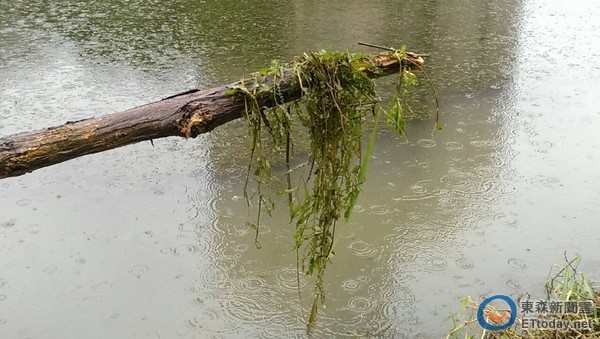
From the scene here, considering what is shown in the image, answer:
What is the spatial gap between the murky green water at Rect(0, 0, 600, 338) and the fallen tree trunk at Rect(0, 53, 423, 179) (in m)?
1.13

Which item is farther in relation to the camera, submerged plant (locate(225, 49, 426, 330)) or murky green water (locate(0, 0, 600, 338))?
murky green water (locate(0, 0, 600, 338))

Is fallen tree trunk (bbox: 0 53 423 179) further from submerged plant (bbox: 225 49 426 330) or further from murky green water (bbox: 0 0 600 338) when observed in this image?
murky green water (bbox: 0 0 600 338)

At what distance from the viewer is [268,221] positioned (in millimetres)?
3596

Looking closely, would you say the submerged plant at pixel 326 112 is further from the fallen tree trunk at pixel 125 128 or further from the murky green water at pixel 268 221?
the murky green water at pixel 268 221

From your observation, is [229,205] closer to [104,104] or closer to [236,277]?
[236,277]

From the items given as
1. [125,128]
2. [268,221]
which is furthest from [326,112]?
[268,221]

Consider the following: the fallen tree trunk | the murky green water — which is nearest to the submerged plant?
the fallen tree trunk

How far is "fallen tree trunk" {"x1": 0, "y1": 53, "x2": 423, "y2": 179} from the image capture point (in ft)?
6.52

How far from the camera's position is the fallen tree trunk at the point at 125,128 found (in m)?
1.99

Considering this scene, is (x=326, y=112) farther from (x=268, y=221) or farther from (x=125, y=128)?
(x=268, y=221)

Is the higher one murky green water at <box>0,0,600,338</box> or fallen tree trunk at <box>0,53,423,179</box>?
fallen tree trunk at <box>0,53,423,179</box>

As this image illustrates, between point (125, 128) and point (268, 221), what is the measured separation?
5.51 feet

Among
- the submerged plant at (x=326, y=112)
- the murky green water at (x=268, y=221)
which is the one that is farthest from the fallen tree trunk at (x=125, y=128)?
the murky green water at (x=268, y=221)

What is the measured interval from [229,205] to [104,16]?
5095 mm
